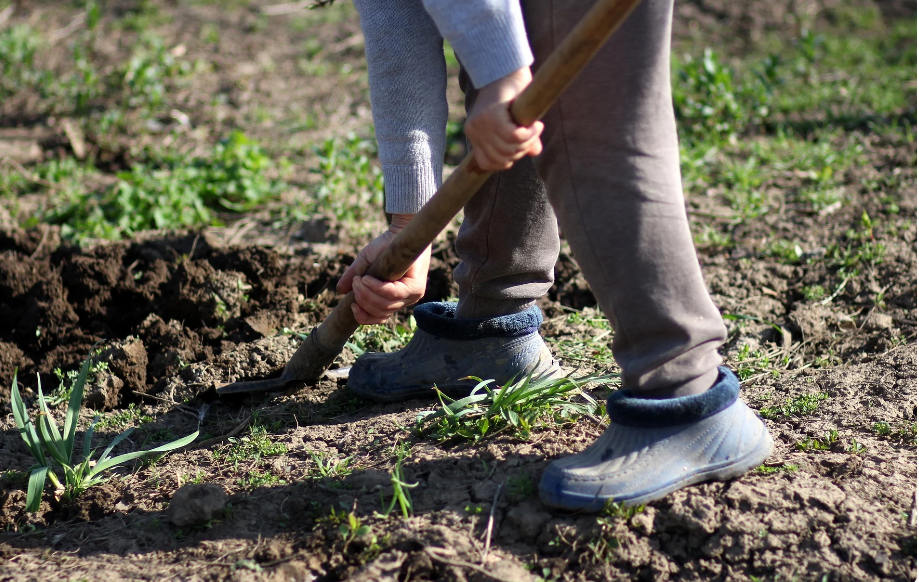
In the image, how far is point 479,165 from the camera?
181 centimetres

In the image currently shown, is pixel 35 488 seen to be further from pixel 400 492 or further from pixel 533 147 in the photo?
pixel 533 147

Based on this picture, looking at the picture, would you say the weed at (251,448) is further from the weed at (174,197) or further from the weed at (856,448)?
the weed at (174,197)

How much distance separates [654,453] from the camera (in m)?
1.87

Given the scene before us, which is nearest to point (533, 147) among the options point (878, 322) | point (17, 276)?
point (878, 322)

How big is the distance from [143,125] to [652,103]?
4.28m

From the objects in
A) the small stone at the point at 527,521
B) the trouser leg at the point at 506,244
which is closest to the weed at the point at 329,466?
the small stone at the point at 527,521

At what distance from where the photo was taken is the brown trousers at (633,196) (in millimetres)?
1723

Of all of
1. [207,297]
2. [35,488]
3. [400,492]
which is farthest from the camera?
[207,297]

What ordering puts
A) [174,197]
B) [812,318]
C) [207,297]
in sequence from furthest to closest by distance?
[174,197], [207,297], [812,318]

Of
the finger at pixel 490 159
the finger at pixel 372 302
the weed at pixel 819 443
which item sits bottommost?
the weed at pixel 819 443

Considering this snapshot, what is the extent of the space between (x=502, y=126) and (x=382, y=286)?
2.17 feet

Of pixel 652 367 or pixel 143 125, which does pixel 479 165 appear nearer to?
pixel 652 367

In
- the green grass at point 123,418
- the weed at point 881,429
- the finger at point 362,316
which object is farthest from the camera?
the green grass at point 123,418

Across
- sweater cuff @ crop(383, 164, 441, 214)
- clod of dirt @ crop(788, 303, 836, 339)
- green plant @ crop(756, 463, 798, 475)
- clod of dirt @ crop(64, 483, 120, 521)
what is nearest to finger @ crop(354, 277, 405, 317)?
sweater cuff @ crop(383, 164, 441, 214)
